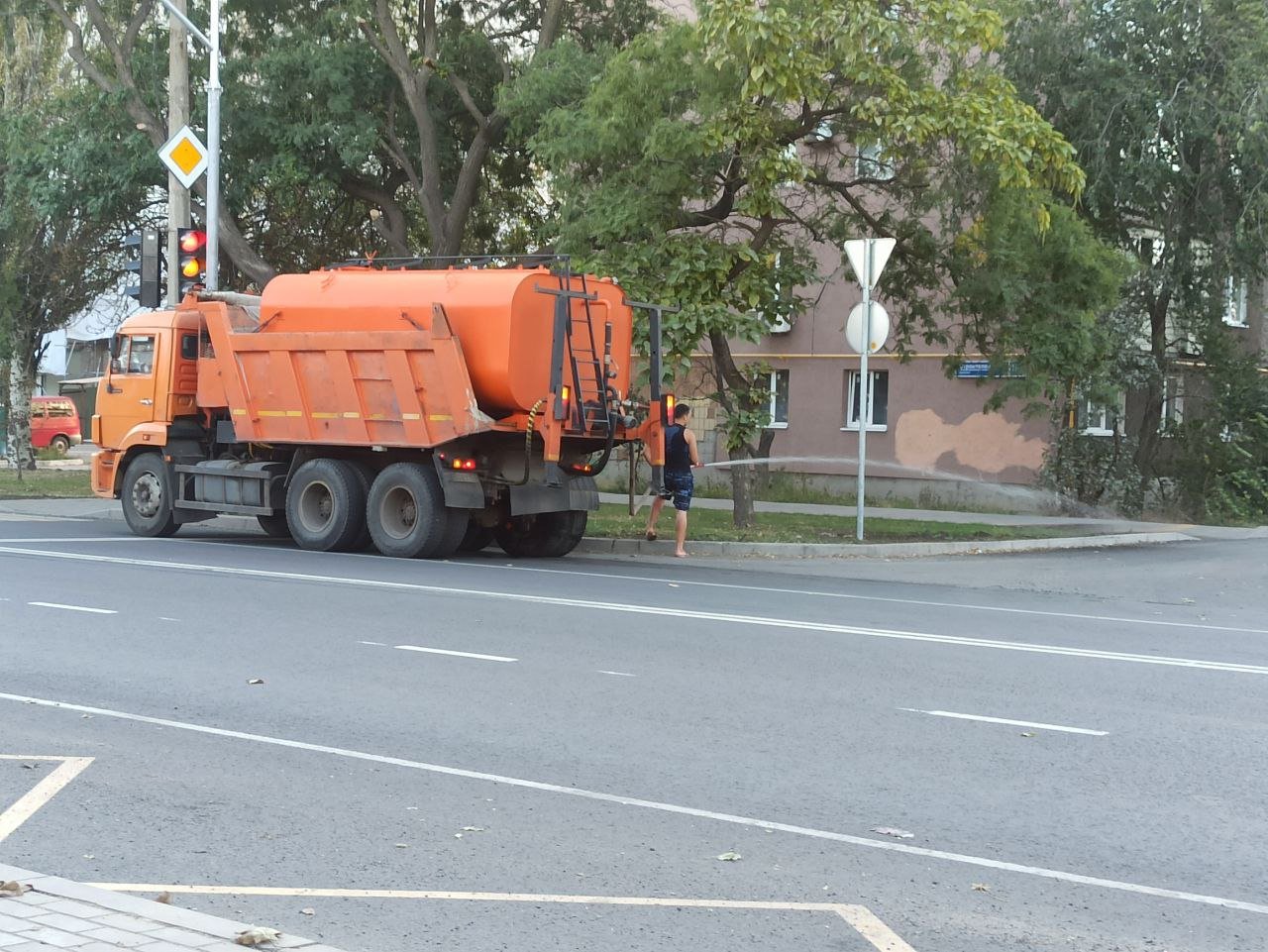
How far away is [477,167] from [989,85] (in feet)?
29.3

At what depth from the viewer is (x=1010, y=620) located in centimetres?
1351

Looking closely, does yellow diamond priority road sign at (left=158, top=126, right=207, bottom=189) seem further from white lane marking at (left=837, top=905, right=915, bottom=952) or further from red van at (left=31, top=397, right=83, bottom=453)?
red van at (left=31, top=397, right=83, bottom=453)

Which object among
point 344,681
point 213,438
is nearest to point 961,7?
point 213,438

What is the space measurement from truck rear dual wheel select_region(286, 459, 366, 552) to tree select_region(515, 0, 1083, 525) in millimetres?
4092

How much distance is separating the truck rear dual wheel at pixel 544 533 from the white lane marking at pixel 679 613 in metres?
4.19

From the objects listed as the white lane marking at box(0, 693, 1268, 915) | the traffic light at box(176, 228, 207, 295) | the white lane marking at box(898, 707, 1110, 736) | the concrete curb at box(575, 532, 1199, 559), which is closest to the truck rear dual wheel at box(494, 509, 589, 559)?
the concrete curb at box(575, 532, 1199, 559)

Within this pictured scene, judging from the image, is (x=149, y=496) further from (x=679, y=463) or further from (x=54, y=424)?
(x=54, y=424)

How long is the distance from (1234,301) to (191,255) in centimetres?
1839

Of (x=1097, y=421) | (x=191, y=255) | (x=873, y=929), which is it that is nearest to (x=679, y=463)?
(x=191, y=255)

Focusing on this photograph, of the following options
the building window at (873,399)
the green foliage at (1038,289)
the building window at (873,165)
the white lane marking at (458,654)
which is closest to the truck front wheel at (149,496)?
the building window at (873,165)

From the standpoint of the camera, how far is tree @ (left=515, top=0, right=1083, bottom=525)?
1923 cm

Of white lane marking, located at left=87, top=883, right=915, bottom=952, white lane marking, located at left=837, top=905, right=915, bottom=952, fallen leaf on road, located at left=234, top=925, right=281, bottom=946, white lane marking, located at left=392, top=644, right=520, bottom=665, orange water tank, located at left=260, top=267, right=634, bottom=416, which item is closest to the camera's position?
fallen leaf on road, located at left=234, top=925, right=281, bottom=946

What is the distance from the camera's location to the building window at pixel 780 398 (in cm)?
3475

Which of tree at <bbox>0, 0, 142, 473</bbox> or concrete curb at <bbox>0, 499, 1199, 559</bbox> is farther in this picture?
tree at <bbox>0, 0, 142, 473</bbox>
